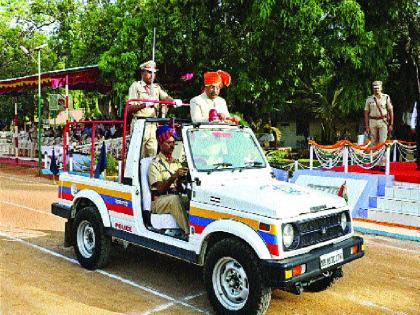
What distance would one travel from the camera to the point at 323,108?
2102 centimetres

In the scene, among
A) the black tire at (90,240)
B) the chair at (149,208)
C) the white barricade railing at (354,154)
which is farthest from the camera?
the white barricade railing at (354,154)

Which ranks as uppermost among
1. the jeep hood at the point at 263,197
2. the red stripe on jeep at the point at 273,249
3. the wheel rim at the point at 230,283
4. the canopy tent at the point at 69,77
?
the canopy tent at the point at 69,77

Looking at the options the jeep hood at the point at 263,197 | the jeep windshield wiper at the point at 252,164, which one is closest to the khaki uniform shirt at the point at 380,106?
the jeep windshield wiper at the point at 252,164

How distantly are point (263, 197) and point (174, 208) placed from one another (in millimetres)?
1235

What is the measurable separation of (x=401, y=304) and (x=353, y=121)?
18909mm

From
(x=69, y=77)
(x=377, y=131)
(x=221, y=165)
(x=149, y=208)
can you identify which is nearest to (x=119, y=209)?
(x=149, y=208)

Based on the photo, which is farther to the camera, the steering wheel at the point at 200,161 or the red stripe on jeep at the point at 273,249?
the steering wheel at the point at 200,161

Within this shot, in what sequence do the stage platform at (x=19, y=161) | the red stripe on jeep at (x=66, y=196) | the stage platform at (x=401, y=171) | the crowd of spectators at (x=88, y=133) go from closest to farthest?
the red stripe on jeep at (x=66, y=196)
the stage platform at (x=401, y=171)
the crowd of spectators at (x=88, y=133)
the stage platform at (x=19, y=161)

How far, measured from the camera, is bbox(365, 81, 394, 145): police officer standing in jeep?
10.7 metres

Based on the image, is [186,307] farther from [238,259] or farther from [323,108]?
[323,108]

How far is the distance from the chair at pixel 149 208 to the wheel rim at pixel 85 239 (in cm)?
116

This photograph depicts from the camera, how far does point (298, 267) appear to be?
171 inches

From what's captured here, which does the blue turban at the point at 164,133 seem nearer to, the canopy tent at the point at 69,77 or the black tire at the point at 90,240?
the black tire at the point at 90,240

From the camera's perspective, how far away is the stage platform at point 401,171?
386 inches
